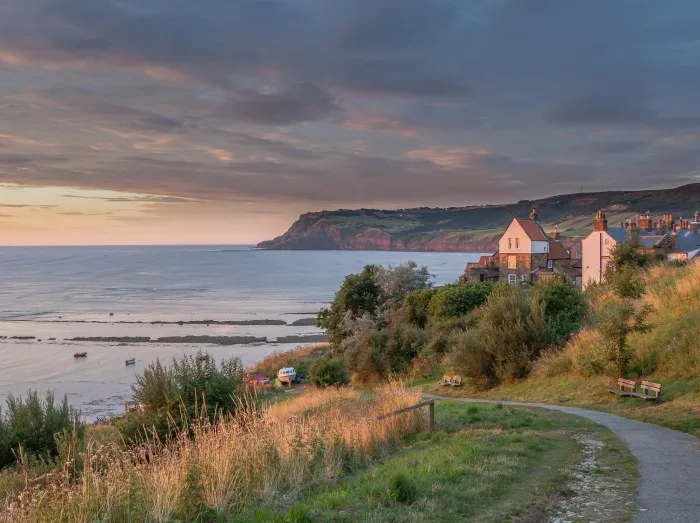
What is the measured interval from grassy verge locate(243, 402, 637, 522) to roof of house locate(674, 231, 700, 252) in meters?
48.0

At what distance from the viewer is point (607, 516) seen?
24.8 ft

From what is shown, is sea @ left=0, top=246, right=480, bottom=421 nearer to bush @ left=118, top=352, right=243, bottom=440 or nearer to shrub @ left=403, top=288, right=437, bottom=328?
shrub @ left=403, top=288, right=437, bottom=328

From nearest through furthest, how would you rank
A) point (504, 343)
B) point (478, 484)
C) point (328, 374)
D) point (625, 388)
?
point (478, 484) → point (625, 388) → point (504, 343) → point (328, 374)

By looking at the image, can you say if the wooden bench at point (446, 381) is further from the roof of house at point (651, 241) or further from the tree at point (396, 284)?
the roof of house at point (651, 241)

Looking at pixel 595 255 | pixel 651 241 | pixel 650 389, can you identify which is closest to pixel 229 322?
pixel 595 255

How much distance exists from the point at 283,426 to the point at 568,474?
5.09 metres

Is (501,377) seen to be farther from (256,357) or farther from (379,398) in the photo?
(256,357)

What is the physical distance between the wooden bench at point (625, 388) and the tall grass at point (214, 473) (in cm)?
940

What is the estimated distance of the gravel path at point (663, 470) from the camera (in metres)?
7.71

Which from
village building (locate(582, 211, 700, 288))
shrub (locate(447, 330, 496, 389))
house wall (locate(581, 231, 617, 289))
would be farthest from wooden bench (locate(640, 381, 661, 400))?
house wall (locate(581, 231, 617, 289))

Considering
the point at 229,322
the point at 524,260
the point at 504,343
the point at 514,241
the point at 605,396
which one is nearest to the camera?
Answer: the point at 605,396

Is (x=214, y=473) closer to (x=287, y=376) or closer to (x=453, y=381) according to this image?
(x=453, y=381)

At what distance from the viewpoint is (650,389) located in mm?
17922

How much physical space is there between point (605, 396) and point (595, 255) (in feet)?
130
